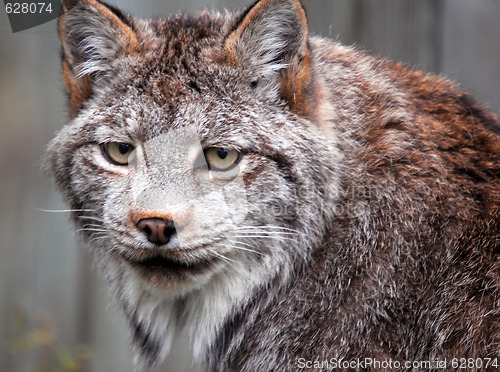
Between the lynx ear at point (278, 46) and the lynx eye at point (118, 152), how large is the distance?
2.84 ft

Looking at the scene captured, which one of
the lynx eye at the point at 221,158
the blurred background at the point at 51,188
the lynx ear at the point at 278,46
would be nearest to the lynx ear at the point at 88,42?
the lynx ear at the point at 278,46

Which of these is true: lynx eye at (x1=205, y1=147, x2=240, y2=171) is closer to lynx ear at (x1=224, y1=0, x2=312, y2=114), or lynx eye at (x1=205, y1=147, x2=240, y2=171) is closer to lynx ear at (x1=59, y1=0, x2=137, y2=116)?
lynx ear at (x1=224, y1=0, x2=312, y2=114)

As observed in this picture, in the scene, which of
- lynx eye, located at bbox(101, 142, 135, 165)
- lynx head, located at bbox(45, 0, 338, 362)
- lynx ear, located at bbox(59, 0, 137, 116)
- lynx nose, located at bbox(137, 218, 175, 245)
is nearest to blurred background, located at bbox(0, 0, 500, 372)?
lynx ear, located at bbox(59, 0, 137, 116)

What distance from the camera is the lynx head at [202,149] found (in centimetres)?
372

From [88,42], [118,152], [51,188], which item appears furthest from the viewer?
[51,188]

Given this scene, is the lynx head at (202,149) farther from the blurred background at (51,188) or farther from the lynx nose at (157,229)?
the blurred background at (51,188)

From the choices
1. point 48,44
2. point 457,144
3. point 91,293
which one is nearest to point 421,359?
point 457,144

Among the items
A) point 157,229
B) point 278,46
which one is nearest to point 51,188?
point 157,229

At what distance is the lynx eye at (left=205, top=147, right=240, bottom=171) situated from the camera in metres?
3.81

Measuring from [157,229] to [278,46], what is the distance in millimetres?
1403

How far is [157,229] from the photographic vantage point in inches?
137

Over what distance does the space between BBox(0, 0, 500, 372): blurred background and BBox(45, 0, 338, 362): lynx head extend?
8.18 ft

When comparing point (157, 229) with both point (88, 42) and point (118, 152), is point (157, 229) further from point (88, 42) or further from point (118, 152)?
point (88, 42)

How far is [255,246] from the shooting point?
154 inches
